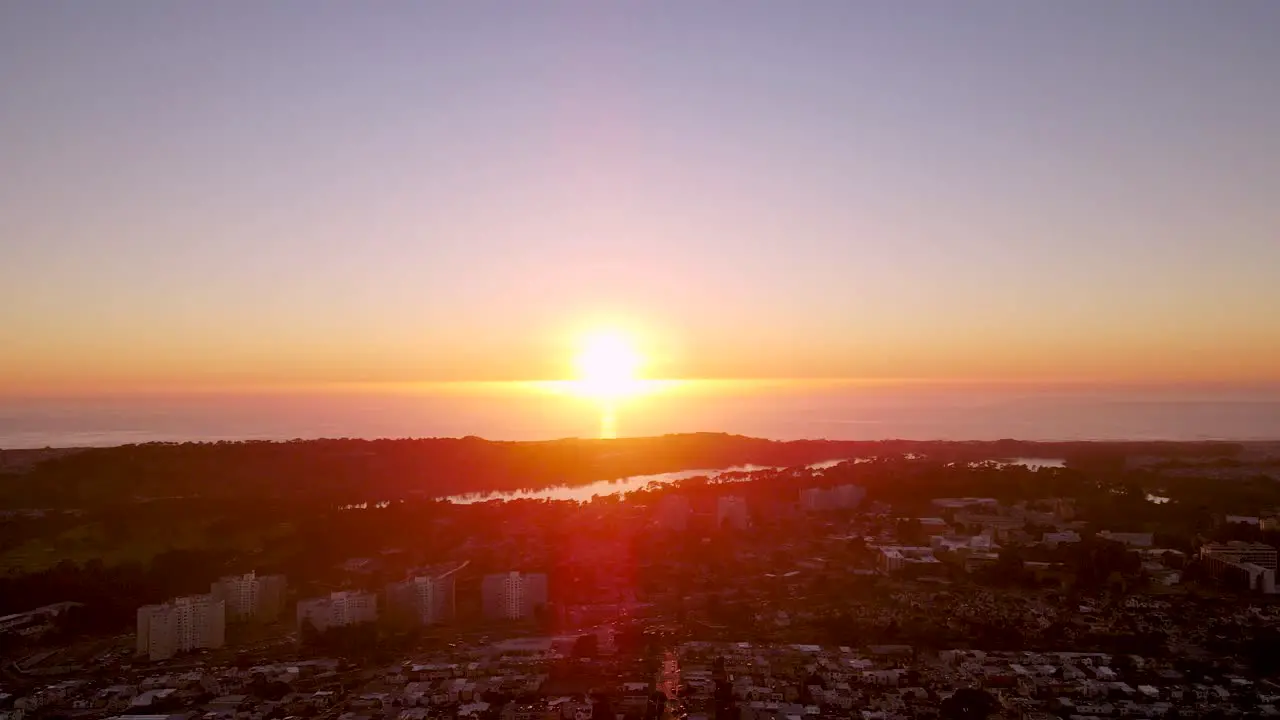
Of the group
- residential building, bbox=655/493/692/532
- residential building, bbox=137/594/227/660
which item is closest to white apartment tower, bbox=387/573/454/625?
residential building, bbox=137/594/227/660

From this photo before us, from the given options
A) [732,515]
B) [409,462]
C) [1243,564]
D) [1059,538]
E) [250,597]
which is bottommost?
[1243,564]

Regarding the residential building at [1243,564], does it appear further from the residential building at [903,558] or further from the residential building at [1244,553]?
the residential building at [903,558]

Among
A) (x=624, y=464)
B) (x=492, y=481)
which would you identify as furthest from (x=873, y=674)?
(x=624, y=464)

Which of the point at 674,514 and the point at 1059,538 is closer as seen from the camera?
the point at 1059,538

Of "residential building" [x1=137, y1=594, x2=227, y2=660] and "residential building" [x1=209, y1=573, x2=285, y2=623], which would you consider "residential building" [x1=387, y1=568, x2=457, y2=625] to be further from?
"residential building" [x1=137, y1=594, x2=227, y2=660]

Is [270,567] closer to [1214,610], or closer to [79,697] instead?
[79,697]

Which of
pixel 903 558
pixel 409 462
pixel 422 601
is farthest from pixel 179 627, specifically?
pixel 409 462

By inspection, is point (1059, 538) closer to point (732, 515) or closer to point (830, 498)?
point (830, 498)
